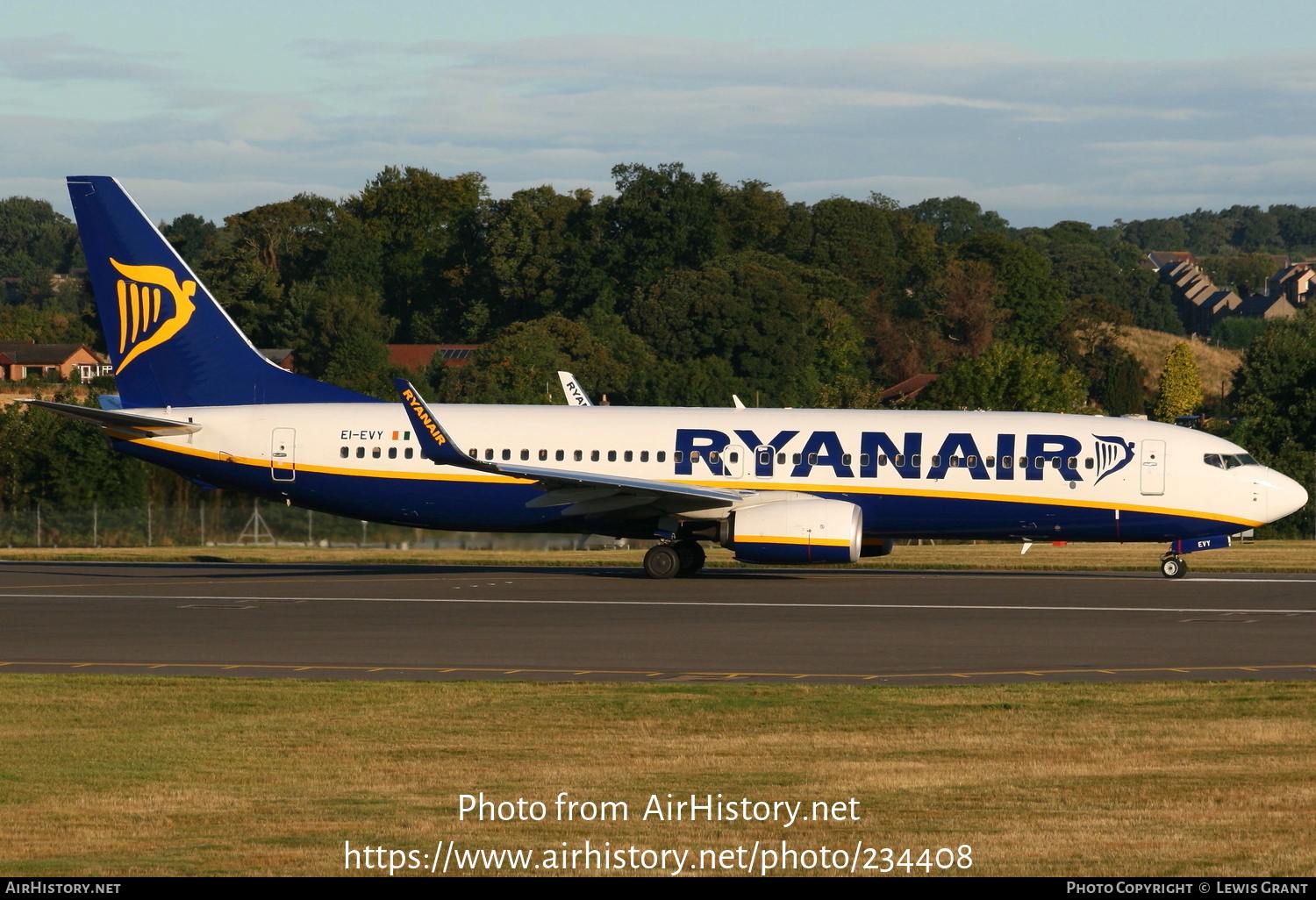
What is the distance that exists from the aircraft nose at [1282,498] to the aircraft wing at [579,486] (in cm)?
1098

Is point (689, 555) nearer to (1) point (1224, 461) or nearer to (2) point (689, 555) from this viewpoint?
(2) point (689, 555)

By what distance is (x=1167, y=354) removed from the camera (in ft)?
473

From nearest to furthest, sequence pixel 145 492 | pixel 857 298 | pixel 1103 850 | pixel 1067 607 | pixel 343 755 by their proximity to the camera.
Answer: pixel 1103 850 → pixel 343 755 → pixel 1067 607 → pixel 145 492 → pixel 857 298

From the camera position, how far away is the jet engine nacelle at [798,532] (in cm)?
3291

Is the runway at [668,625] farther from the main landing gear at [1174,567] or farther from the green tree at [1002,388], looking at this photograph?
the green tree at [1002,388]

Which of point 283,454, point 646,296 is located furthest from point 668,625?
point 646,296

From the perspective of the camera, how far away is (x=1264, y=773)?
13.9 meters

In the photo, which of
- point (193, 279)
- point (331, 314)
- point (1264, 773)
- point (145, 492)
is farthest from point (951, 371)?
point (1264, 773)

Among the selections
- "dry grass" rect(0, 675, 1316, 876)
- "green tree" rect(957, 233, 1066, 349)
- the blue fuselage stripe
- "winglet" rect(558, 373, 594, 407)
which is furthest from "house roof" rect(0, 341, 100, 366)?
"dry grass" rect(0, 675, 1316, 876)

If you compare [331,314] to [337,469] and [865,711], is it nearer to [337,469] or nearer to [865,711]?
[337,469]

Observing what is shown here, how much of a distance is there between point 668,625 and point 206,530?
28.8m

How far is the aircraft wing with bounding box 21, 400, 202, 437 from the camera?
35.3 metres

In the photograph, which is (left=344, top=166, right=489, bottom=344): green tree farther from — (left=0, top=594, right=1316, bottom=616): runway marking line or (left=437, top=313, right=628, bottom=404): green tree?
(left=0, top=594, right=1316, bottom=616): runway marking line

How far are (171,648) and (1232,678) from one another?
47.1 ft
